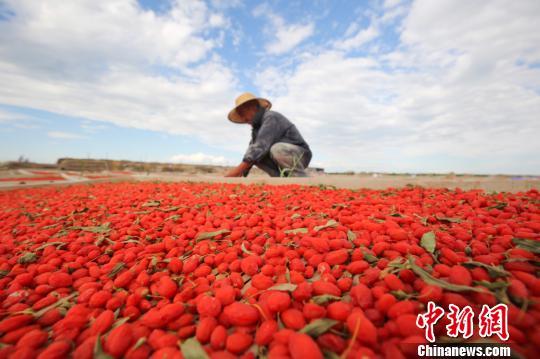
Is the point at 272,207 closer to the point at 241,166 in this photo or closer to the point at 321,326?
the point at 321,326

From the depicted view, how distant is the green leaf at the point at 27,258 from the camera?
3.73 feet

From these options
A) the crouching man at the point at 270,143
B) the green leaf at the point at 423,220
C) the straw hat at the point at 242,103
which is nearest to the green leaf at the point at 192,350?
the green leaf at the point at 423,220

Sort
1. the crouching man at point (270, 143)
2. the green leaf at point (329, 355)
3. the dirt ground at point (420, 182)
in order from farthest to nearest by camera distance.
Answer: the crouching man at point (270, 143) → the dirt ground at point (420, 182) → the green leaf at point (329, 355)

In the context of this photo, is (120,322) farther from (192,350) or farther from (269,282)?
(269,282)

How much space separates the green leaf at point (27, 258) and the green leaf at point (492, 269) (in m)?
1.76

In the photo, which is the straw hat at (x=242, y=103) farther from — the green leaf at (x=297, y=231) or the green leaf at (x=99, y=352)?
the green leaf at (x=99, y=352)

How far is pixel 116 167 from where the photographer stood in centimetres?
1030

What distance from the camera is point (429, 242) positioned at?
0.98 meters

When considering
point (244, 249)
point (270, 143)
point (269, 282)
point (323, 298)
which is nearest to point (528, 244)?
point (323, 298)

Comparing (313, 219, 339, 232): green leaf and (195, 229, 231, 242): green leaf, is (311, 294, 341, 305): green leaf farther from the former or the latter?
(195, 229, 231, 242): green leaf

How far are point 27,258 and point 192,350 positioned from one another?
106 centimetres

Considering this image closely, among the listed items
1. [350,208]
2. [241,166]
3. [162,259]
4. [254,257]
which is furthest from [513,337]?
[241,166]

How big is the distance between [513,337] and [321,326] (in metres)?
0.43

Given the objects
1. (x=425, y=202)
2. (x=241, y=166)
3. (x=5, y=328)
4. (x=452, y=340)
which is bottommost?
(x=5, y=328)
